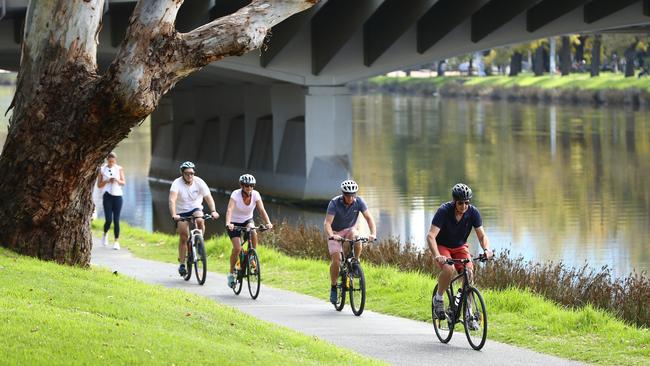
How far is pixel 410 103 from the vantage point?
3516 inches

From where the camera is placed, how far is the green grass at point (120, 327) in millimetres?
9211

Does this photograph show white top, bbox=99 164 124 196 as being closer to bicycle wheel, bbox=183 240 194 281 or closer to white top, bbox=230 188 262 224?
bicycle wheel, bbox=183 240 194 281

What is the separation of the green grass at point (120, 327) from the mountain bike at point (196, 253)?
2919 mm

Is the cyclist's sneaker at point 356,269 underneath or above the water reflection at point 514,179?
underneath

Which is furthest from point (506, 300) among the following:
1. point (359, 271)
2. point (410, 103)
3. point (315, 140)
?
point (410, 103)

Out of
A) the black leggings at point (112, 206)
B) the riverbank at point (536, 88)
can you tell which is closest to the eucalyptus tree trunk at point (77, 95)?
the black leggings at point (112, 206)

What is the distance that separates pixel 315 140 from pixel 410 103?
53.9 m

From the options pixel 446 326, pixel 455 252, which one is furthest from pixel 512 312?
pixel 455 252

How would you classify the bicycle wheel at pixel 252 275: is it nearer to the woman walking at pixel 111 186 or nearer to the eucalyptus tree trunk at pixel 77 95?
the eucalyptus tree trunk at pixel 77 95

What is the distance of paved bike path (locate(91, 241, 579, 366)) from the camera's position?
1230cm

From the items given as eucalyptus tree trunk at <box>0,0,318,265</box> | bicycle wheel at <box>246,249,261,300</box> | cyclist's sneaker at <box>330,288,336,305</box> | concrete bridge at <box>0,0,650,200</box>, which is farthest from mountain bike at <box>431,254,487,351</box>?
concrete bridge at <box>0,0,650,200</box>

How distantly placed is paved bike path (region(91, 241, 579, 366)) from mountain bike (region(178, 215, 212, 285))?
0.50 ft

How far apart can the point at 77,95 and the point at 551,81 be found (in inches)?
2942

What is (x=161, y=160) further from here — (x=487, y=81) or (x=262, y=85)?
(x=487, y=81)
